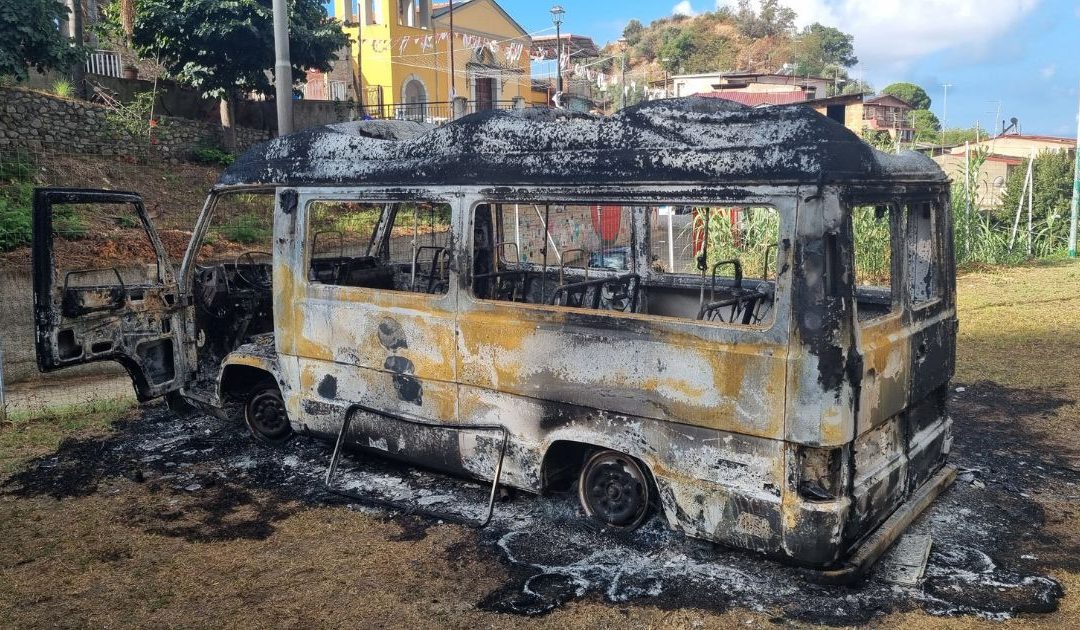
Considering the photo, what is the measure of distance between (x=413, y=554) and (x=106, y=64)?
19.2m

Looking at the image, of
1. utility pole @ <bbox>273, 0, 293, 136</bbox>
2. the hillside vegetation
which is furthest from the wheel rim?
the hillside vegetation

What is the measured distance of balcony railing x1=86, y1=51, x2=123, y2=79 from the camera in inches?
754

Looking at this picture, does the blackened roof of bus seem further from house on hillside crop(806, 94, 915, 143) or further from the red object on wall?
house on hillside crop(806, 94, 915, 143)

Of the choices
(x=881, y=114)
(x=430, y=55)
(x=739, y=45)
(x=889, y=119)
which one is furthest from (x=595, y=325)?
Result: (x=739, y=45)

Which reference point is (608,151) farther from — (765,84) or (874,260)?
(765,84)

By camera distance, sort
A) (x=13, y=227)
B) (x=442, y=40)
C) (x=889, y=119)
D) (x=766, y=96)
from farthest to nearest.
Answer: (x=889, y=119), (x=766, y=96), (x=442, y=40), (x=13, y=227)

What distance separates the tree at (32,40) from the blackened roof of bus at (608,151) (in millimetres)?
10026

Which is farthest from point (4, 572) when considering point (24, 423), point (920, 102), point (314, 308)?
point (920, 102)

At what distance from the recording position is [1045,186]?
80.1ft

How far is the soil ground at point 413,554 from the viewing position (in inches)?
156

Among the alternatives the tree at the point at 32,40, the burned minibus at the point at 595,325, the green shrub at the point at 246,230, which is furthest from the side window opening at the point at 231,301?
the tree at the point at 32,40

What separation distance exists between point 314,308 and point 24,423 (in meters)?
3.52

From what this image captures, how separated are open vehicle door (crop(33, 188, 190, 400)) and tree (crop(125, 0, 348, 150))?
11558 millimetres

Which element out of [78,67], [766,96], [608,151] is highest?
[766,96]
